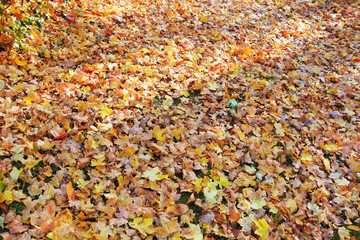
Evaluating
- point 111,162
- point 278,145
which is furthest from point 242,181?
point 111,162

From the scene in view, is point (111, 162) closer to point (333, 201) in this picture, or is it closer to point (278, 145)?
point (278, 145)

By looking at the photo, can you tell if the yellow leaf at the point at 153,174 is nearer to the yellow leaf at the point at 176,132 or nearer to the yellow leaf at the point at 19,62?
the yellow leaf at the point at 176,132

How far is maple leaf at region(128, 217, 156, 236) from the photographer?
1.85 meters

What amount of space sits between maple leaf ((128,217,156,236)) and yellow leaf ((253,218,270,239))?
828 millimetres

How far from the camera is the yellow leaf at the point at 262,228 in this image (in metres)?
1.97

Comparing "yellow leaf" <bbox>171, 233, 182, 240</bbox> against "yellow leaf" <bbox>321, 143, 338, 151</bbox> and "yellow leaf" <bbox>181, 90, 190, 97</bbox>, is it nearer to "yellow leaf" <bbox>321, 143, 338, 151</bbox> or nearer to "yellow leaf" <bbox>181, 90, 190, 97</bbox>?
"yellow leaf" <bbox>181, 90, 190, 97</bbox>

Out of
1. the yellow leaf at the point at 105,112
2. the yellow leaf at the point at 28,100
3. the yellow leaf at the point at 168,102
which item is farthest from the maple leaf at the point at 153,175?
the yellow leaf at the point at 28,100

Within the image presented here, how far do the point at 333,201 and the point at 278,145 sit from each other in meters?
0.75

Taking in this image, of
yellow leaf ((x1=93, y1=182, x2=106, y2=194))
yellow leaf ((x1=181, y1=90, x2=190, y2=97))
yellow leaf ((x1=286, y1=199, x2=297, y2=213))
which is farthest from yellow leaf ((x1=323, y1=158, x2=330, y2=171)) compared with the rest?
yellow leaf ((x1=93, y1=182, x2=106, y2=194))

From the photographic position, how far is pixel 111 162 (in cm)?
228

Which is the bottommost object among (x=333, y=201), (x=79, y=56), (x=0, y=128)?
(x=333, y=201)

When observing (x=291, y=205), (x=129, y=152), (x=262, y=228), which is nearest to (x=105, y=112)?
(x=129, y=152)

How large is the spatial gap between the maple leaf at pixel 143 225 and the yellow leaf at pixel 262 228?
828 mm

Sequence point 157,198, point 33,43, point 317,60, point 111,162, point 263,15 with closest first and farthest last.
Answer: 1. point 157,198
2. point 111,162
3. point 33,43
4. point 317,60
5. point 263,15
